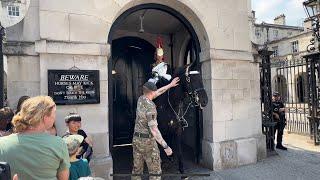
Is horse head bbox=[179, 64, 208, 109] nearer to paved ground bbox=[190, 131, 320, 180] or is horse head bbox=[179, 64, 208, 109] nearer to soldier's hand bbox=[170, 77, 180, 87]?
soldier's hand bbox=[170, 77, 180, 87]

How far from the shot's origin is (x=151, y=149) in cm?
454

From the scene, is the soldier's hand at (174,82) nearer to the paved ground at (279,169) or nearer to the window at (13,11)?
the paved ground at (279,169)

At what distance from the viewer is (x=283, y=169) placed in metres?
6.18

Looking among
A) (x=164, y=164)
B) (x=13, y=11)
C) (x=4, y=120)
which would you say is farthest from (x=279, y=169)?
(x=13, y=11)

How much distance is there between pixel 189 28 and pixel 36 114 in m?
4.84

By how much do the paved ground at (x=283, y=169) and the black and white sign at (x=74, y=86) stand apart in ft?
9.09

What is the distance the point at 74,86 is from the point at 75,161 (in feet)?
6.99

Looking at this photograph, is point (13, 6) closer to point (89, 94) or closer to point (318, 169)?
point (89, 94)

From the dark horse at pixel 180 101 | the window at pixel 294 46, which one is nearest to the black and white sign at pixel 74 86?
the dark horse at pixel 180 101

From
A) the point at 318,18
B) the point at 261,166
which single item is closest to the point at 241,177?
the point at 261,166

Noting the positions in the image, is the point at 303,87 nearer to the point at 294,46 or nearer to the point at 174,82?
the point at 174,82

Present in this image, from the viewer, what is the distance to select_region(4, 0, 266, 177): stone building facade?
4.82 m

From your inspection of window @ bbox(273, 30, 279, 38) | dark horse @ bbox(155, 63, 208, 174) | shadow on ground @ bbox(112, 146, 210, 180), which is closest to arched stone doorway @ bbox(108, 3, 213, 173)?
shadow on ground @ bbox(112, 146, 210, 180)

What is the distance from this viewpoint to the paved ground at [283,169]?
566 centimetres
